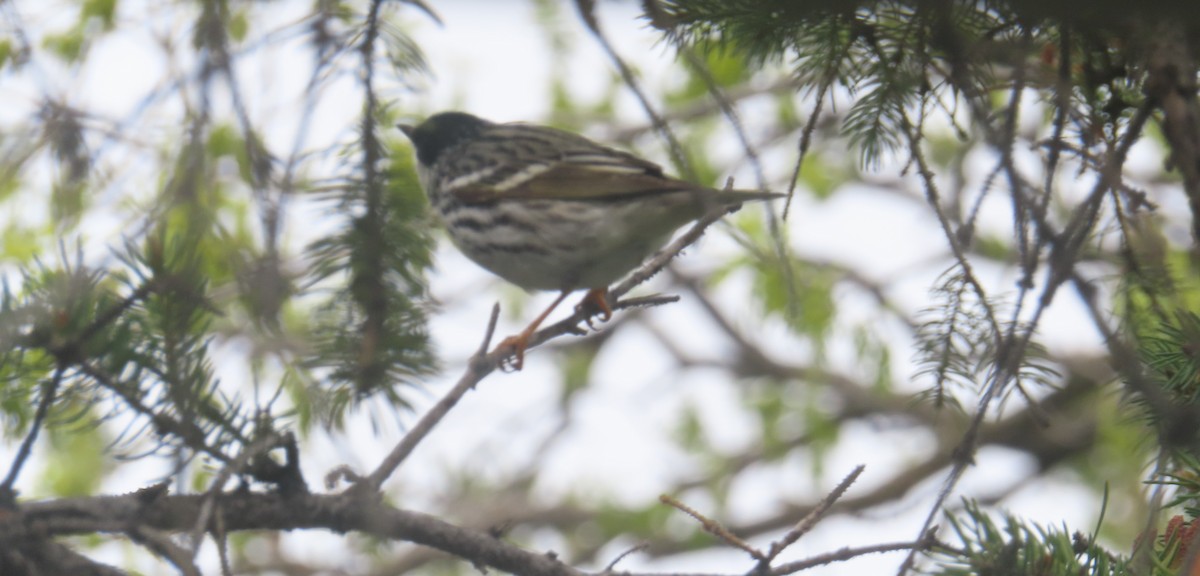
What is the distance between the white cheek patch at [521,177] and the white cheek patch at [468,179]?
88 millimetres

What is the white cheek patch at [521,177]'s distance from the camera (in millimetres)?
3787

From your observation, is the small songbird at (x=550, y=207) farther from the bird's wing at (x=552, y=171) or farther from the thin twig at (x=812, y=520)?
the thin twig at (x=812, y=520)

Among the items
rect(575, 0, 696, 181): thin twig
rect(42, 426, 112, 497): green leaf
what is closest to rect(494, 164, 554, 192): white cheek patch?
rect(575, 0, 696, 181): thin twig

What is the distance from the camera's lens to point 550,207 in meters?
3.62

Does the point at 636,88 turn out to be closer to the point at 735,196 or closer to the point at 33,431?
the point at 735,196

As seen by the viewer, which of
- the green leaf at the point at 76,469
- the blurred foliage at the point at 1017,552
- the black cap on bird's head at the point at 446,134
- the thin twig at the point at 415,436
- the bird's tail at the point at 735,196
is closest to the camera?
the blurred foliage at the point at 1017,552

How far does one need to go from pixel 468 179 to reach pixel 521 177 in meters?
0.19

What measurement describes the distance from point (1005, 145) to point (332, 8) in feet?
3.94

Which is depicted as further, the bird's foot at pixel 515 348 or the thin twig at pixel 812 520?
the bird's foot at pixel 515 348

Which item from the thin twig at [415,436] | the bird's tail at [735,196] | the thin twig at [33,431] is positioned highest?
the bird's tail at [735,196]

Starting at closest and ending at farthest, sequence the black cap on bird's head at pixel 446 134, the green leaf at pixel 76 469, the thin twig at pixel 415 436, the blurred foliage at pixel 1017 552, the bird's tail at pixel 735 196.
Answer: the blurred foliage at pixel 1017 552
the thin twig at pixel 415 436
the bird's tail at pixel 735 196
the black cap on bird's head at pixel 446 134
the green leaf at pixel 76 469

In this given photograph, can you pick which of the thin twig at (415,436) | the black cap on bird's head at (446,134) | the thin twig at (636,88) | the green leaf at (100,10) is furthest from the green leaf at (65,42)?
the thin twig at (636,88)

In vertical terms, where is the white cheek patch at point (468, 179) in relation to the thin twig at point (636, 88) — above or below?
above

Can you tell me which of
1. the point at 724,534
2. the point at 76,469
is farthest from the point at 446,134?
the point at 76,469
